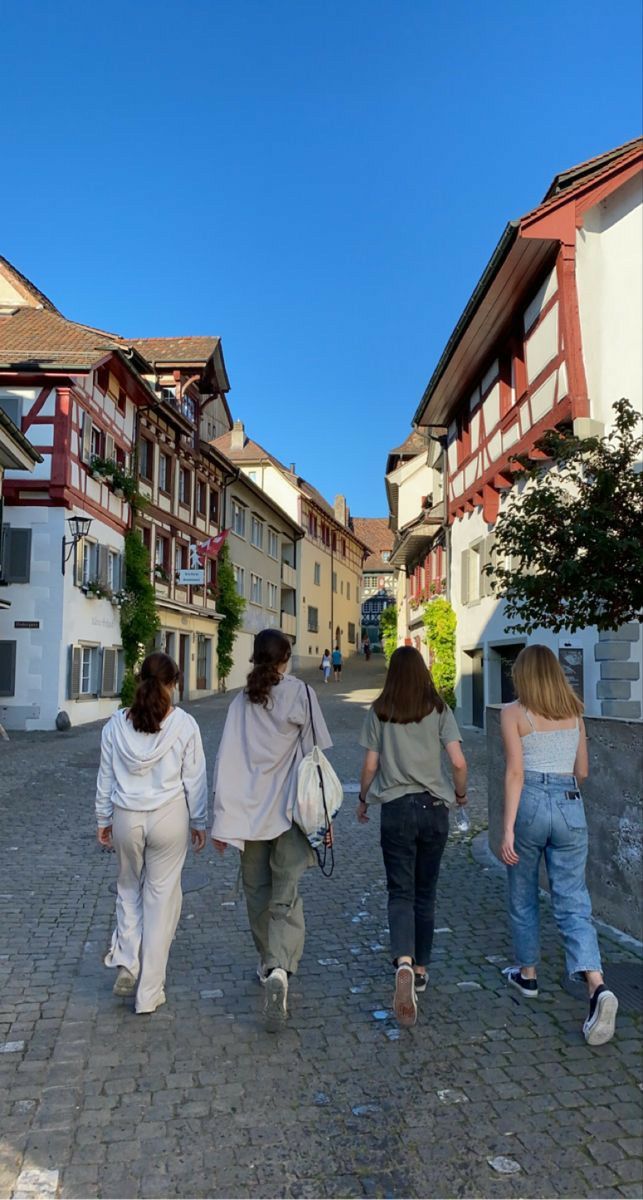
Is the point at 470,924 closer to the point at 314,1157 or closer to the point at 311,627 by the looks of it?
the point at 314,1157

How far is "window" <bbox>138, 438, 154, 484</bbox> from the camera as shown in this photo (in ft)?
90.3

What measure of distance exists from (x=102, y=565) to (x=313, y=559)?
30.5 metres

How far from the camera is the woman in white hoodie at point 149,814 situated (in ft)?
13.8

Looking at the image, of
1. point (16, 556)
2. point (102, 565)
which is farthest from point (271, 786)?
point (102, 565)

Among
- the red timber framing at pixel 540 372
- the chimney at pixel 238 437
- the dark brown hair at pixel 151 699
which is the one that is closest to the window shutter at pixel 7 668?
the red timber framing at pixel 540 372

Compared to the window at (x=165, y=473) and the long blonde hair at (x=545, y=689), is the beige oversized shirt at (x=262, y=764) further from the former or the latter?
the window at (x=165, y=473)

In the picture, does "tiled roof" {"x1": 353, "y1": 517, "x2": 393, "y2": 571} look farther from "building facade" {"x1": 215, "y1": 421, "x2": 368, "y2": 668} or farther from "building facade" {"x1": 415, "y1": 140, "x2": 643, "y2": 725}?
"building facade" {"x1": 415, "y1": 140, "x2": 643, "y2": 725}

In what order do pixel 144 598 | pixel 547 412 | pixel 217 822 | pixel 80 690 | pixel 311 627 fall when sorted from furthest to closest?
pixel 311 627
pixel 144 598
pixel 80 690
pixel 547 412
pixel 217 822

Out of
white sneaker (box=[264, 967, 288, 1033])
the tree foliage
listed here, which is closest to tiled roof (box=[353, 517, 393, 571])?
the tree foliage

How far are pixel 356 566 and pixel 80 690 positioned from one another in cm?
4663

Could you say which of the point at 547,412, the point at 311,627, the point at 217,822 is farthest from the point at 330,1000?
the point at 311,627

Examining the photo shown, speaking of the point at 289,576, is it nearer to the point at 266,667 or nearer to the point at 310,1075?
the point at 266,667

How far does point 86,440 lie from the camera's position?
874 inches

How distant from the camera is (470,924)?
5.56m
